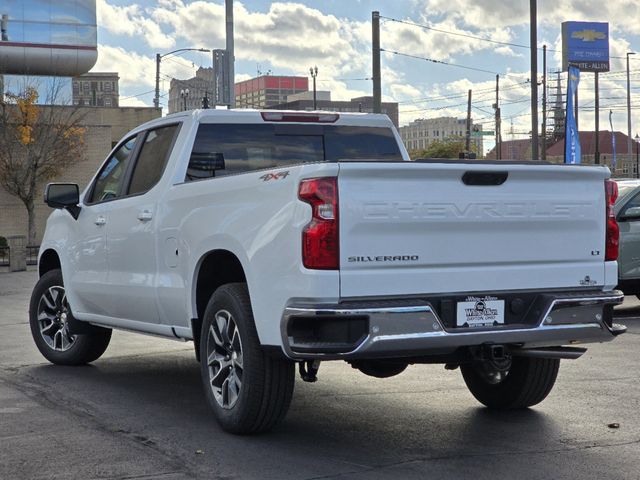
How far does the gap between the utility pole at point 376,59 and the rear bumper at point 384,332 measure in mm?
Answer: 25282

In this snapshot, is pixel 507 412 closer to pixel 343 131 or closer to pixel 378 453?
pixel 378 453

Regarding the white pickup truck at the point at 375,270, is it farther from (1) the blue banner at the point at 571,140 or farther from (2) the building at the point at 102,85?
(2) the building at the point at 102,85

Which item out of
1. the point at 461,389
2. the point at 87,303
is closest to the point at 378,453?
the point at 461,389

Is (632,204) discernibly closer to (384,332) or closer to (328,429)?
(328,429)

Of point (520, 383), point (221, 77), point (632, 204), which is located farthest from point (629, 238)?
point (221, 77)

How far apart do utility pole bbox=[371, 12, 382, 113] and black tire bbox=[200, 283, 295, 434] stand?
24785 mm

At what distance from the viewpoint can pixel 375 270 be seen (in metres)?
5.73

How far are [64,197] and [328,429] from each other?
3506 mm

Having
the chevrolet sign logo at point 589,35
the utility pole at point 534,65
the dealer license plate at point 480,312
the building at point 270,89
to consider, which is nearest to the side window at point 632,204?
the dealer license plate at point 480,312

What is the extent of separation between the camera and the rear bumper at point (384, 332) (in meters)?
5.63

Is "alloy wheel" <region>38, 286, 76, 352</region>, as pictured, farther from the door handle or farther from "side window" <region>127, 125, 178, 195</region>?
the door handle

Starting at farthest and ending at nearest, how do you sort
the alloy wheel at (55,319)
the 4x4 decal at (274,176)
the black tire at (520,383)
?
the alloy wheel at (55,319), the black tire at (520,383), the 4x4 decal at (274,176)

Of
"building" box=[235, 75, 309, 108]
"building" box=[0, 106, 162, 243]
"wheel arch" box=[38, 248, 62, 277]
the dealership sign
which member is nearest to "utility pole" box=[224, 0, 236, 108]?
"wheel arch" box=[38, 248, 62, 277]

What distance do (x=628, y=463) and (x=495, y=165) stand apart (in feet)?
5.85
